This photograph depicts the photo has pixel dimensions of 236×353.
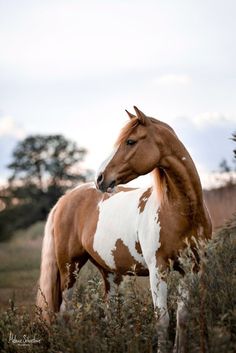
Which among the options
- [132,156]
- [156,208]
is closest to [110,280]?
[156,208]

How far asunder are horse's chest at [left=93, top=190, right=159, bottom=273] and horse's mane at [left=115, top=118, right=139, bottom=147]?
2.14ft

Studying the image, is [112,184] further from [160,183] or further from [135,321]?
[135,321]

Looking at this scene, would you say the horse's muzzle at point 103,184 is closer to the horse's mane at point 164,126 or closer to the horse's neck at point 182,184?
the horse's mane at point 164,126

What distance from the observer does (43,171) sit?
Answer: 180 ft

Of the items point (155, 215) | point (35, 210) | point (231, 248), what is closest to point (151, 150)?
point (155, 215)

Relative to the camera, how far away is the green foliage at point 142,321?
3.45 metres

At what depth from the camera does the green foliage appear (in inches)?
136

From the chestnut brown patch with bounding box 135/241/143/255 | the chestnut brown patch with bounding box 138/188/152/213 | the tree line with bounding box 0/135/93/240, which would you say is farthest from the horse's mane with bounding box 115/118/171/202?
the tree line with bounding box 0/135/93/240

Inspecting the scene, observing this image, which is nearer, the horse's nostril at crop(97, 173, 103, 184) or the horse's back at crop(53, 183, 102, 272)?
the horse's nostril at crop(97, 173, 103, 184)

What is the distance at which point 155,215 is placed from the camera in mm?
4648

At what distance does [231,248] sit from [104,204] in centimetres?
170

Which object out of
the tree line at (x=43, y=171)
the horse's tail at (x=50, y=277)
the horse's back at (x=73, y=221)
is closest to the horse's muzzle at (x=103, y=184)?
the horse's back at (x=73, y=221)

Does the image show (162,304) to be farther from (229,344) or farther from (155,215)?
(229,344)

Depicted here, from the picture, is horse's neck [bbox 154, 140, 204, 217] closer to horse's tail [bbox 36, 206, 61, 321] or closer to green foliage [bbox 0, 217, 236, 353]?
green foliage [bbox 0, 217, 236, 353]
